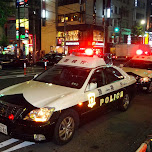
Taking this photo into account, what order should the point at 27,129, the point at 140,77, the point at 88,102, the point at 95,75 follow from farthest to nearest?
1. the point at 140,77
2. the point at 95,75
3. the point at 88,102
4. the point at 27,129

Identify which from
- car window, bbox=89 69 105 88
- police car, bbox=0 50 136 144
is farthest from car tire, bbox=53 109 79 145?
car window, bbox=89 69 105 88

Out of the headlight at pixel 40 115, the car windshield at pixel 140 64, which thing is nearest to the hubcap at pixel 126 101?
the headlight at pixel 40 115

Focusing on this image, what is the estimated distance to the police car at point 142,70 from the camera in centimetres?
853

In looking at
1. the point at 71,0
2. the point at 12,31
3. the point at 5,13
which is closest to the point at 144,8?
the point at 71,0

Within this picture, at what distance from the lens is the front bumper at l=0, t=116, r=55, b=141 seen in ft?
12.2

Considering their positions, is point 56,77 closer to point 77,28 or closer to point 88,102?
point 88,102

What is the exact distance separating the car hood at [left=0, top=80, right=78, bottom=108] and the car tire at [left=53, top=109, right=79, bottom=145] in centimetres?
39

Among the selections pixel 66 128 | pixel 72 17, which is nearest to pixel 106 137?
pixel 66 128

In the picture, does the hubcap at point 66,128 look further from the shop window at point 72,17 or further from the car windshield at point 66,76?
the shop window at point 72,17

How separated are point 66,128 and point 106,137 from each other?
105 centimetres

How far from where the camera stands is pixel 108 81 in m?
5.57

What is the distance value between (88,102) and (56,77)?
124 cm

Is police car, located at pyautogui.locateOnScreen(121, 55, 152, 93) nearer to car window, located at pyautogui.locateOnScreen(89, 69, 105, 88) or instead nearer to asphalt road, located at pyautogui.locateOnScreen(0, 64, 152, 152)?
asphalt road, located at pyautogui.locateOnScreen(0, 64, 152, 152)

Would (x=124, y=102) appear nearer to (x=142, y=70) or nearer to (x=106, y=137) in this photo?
(x=106, y=137)
